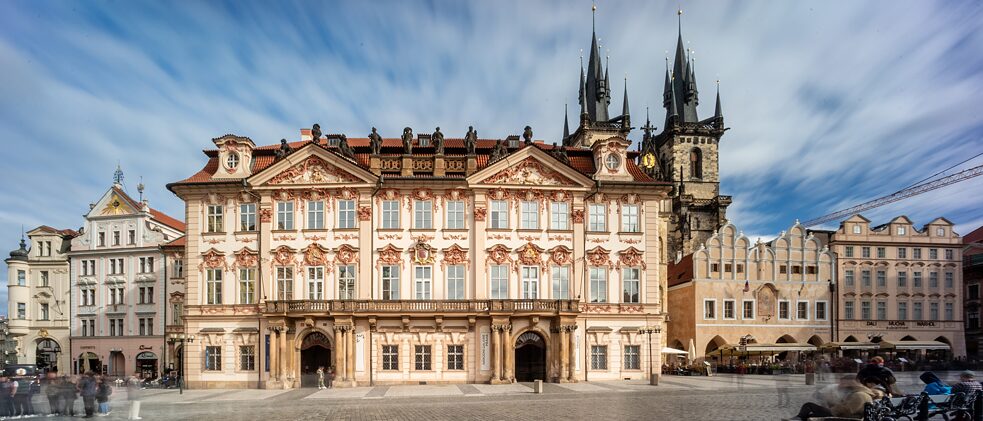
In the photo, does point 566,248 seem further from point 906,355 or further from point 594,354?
point 906,355

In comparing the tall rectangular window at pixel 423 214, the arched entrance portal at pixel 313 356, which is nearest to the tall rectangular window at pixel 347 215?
the tall rectangular window at pixel 423 214

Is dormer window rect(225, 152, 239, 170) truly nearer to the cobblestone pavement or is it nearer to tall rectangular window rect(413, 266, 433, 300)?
tall rectangular window rect(413, 266, 433, 300)

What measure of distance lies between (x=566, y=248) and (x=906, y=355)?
114 feet

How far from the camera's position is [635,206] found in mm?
41156

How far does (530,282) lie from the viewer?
39781mm

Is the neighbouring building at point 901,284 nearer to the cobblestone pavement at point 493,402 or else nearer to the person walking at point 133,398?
the cobblestone pavement at point 493,402

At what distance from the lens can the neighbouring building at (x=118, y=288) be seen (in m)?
54.0

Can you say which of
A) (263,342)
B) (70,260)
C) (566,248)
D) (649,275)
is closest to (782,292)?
(649,275)

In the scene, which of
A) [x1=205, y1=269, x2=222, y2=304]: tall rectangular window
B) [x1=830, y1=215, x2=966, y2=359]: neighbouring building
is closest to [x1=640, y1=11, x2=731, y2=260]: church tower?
[x1=830, y1=215, x2=966, y2=359]: neighbouring building

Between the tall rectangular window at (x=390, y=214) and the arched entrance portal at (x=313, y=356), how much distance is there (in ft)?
22.8

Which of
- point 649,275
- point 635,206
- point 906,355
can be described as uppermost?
point 635,206

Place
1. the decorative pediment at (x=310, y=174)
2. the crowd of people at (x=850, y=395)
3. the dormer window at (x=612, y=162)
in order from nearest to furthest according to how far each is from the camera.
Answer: the crowd of people at (x=850, y=395)
the decorative pediment at (x=310, y=174)
the dormer window at (x=612, y=162)

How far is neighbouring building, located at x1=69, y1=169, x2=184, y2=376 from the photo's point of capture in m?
54.0

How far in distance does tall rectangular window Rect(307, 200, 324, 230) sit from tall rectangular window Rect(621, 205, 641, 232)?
17002 millimetres
